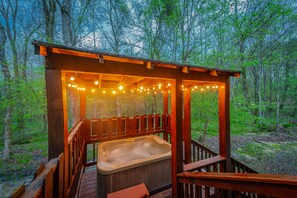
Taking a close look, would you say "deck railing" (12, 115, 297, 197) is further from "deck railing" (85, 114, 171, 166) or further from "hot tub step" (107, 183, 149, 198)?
"hot tub step" (107, 183, 149, 198)

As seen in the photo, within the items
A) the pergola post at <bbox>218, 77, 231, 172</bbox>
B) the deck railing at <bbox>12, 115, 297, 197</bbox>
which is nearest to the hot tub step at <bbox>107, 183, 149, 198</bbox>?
the deck railing at <bbox>12, 115, 297, 197</bbox>

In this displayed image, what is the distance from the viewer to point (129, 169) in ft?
8.73

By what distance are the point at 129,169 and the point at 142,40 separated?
7463 millimetres

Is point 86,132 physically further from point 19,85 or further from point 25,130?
point 25,130

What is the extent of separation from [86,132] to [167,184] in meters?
3.04

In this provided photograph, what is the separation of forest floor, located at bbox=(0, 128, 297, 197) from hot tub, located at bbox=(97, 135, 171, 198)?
10.9 feet

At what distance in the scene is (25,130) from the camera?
28.8 feet

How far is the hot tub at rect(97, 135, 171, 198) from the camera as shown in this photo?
250 centimetres

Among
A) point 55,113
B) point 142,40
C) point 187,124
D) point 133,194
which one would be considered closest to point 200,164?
point 133,194

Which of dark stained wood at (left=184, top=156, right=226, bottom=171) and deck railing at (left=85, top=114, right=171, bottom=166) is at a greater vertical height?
deck railing at (left=85, top=114, right=171, bottom=166)

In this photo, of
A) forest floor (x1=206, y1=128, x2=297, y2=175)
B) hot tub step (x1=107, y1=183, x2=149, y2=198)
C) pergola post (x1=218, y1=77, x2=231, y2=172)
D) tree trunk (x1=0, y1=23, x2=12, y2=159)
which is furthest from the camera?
tree trunk (x1=0, y1=23, x2=12, y2=159)

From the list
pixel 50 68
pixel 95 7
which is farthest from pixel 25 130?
pixel 50 68

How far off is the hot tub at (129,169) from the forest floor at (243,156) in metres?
3.33

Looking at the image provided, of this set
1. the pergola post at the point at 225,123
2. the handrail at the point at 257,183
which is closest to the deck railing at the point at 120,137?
the handrail at the point at 257,183
